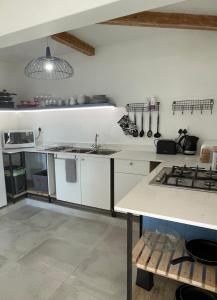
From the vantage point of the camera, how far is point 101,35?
9.45 feet

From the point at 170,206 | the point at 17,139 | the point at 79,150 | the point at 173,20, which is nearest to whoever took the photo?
the point at 170,206

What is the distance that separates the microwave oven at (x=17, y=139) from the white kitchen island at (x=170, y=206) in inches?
105

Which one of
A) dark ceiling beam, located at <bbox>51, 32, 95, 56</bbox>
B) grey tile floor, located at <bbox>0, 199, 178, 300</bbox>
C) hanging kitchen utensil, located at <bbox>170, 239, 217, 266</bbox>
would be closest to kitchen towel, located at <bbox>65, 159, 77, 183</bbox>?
grey tile floor, located at <bbox>0, 199, 178, 300</bbox>

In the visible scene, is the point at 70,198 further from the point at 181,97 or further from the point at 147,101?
the point at 181,97

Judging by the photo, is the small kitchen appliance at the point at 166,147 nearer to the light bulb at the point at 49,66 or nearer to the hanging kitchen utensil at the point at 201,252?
the hanging kitchen utensil at the point at 201,252

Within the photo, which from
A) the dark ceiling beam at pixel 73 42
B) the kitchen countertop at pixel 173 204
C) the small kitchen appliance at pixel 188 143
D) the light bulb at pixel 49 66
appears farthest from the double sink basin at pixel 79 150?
the kitchen countertop at pixel 173 204

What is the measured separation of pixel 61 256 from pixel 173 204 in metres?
1.51

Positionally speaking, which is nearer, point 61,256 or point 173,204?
point 173,204

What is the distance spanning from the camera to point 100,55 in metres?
3.35

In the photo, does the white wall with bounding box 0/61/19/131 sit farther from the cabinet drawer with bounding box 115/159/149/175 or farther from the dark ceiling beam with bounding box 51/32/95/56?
the cabinet drawer with bounding box 115/159/149/175

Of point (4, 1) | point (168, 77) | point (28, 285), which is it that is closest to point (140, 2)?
point (4, 1)

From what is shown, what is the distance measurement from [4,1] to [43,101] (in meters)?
2.18

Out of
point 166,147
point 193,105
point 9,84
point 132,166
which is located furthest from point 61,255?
point 9,84

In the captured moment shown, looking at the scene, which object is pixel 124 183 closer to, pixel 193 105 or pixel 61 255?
pixel 61 255
